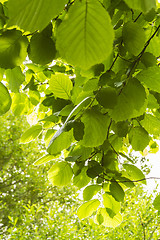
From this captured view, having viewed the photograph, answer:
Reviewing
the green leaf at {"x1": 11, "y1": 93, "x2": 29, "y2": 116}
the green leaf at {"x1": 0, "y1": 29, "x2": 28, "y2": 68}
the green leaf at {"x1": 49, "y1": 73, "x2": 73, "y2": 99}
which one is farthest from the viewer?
the green leaf at {"x1": 11, "y1": 93, "x2": 29, "y2": 116}

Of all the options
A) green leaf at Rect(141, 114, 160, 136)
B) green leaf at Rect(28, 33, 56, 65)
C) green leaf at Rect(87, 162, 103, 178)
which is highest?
green leaf at Rect(28, 33, 56, 65)

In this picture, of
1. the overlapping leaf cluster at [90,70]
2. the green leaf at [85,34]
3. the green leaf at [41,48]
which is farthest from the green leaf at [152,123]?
the green leaf at [85,34]

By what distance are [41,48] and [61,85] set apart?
34 centimetres

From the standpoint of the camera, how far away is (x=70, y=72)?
1.89m

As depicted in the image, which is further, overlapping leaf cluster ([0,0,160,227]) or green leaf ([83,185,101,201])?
green leaf ([83,185,101,201])

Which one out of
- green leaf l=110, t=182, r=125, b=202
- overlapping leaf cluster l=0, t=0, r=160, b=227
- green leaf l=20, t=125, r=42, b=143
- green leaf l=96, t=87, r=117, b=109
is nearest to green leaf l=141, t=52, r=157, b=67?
overlapping leaf cluster l=0, t=0, r=160, b=227

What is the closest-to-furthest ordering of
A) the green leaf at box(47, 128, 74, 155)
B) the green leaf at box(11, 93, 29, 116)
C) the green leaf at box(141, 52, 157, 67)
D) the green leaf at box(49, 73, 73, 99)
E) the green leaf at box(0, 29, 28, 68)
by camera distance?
the green leaf at box(0, 29, 28, 68) → the green leaf at box(141, 52, 157, 67) → the green leaf at box(47, 128, 74, 155) → the green leaf at box(49, 73, 73, 99) → the green leaf at box(11, 93, 29, 116)

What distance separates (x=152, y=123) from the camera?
95 cm

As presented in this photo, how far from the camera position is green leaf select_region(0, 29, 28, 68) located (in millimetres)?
544

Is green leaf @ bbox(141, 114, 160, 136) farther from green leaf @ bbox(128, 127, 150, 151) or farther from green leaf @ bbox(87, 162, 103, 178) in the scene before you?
green leaf @ bbox(87, 162, 103, 178)

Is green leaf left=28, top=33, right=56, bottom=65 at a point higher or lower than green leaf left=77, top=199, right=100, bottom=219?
higher

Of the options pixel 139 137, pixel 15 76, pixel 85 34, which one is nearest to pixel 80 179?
pixel 139 137

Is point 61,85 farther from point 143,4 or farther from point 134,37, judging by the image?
point 143,4

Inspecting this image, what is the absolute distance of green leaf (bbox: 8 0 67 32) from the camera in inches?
10.7
